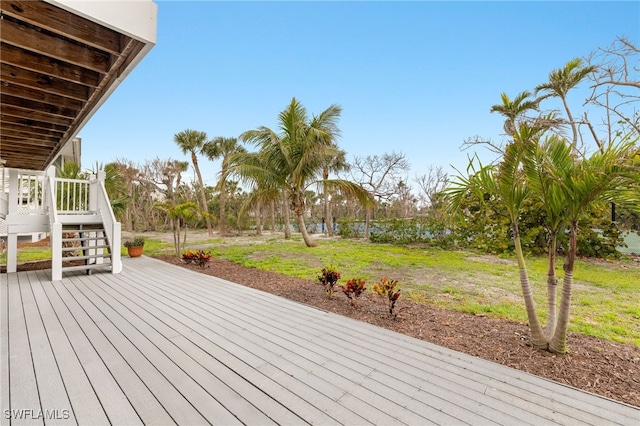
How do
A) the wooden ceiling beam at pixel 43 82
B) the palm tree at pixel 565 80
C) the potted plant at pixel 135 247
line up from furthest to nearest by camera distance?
the potted plant at pixel 135 247, the palm tree at pixel 565 80, the wooden ceiling beam at pixel 43 82

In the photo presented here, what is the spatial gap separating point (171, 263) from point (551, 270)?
7274mm

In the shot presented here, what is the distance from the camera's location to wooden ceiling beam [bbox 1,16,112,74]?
1936mm

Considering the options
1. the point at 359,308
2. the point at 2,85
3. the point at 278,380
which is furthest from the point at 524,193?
the point at 2,85

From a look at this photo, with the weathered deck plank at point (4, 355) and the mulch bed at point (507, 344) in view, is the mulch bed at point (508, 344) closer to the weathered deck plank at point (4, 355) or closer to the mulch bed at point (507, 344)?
the mulch bed at point (507, 344)

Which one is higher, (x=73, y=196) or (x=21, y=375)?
(x=73, y=196)

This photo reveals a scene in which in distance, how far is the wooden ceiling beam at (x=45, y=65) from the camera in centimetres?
221

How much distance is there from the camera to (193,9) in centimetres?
722

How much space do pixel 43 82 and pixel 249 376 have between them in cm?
346

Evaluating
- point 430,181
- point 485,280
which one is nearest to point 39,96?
point 485,280

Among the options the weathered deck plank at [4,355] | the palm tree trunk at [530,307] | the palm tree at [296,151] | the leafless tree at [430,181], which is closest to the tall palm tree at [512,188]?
the palm tree trunk at [530,307]

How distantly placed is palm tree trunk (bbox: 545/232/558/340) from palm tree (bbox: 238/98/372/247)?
6.67m

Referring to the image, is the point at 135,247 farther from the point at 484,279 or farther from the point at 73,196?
the point at 484,279

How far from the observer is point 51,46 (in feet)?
6.98

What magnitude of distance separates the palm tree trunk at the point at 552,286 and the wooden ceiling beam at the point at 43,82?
4731 millimetres
